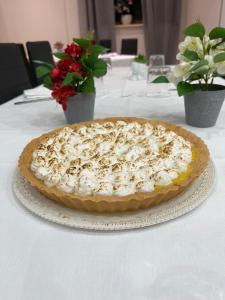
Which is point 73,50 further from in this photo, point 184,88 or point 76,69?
point 184,88

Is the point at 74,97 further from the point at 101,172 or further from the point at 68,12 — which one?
the point at 68,12

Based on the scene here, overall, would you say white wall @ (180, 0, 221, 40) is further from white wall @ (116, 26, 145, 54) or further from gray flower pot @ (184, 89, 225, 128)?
gray flower pot @ (184, 89, 225, 128)

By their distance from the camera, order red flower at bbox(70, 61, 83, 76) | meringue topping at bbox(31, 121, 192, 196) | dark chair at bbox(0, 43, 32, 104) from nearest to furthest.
A: meringue topping at bbox(31, 121, 192, 196) < red flower at bbox(70, 61, 83, 76) < dark chair at bbox(0, 43, 32, 104)

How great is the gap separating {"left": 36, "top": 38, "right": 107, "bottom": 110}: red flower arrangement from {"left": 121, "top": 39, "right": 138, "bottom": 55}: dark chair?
135 inches

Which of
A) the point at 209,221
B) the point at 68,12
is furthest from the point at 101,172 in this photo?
the point at 68,12

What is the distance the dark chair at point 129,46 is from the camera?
4.05 meters

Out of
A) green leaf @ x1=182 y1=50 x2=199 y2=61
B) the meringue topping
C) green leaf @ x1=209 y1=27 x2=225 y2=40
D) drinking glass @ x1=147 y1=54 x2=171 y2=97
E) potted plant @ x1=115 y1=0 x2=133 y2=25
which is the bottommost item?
drinking glass @ x1=147 y1=54 x2=171 y2=97

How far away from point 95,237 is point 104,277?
74mm

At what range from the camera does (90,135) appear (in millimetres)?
714

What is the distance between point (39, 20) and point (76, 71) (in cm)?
466

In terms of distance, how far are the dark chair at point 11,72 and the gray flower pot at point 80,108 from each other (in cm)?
90

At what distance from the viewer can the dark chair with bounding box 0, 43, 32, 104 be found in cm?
169

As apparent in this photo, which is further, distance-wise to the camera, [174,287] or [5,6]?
[5,6]

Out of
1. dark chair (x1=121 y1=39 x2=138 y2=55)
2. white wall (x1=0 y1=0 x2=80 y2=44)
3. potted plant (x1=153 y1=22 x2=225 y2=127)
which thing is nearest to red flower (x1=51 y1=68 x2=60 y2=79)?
potted plant (x1=153 y1=22 x2=225 y2=127)
